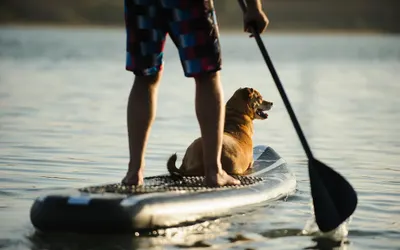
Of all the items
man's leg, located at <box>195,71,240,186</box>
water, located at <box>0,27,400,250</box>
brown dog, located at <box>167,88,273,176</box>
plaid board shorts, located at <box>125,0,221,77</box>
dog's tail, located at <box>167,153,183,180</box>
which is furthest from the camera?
brown dog, located at <box>167,88,273,176</box>

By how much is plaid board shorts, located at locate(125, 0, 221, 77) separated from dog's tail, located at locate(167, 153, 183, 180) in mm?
946

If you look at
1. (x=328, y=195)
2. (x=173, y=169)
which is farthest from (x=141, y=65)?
(x=328, y=195)

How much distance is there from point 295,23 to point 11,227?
97893mm

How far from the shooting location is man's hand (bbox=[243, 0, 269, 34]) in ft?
22.3

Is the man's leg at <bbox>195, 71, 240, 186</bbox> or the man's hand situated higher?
the man's hand

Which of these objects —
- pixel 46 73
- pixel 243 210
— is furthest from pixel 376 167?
pixel 46 73

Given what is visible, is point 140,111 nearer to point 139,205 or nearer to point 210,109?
point 210,109

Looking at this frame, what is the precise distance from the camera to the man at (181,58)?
6.50 metres

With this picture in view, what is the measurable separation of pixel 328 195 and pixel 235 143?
4.83 ft

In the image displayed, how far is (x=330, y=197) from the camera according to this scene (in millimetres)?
6773

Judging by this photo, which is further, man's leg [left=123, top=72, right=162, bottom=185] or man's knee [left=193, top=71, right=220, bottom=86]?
man's leg [left=123, top=72, right=162, bottom=185]

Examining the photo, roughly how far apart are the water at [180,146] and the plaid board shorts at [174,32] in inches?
41.2

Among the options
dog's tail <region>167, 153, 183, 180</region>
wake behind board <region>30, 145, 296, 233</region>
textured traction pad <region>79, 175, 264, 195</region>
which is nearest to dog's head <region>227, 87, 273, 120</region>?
textured traction pad <region>79, 175, 264, 195</region>

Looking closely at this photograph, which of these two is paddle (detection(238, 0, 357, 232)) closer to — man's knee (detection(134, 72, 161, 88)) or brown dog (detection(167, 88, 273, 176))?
man's knee (detection(134, 72, 161, 88))
